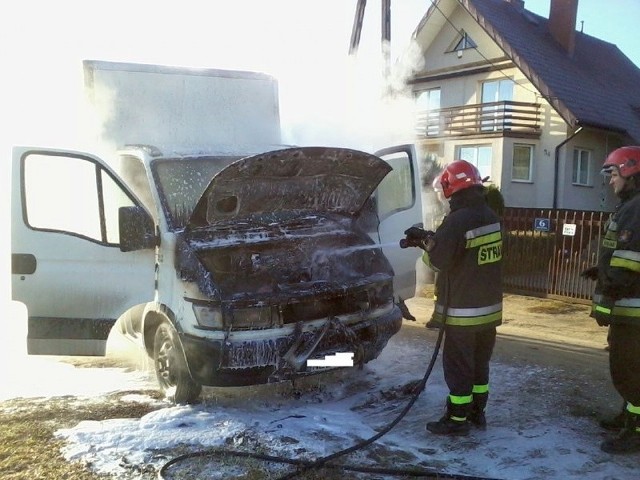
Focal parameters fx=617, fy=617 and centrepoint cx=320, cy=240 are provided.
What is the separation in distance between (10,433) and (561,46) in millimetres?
22929

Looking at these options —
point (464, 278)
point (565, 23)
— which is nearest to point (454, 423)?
point (464, 278)

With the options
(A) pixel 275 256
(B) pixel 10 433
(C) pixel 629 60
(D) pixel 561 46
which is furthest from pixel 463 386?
(C) pixel 629 60

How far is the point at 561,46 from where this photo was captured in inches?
889

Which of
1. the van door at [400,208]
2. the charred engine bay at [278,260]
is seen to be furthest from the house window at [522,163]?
the charred engine bay at [278,260]

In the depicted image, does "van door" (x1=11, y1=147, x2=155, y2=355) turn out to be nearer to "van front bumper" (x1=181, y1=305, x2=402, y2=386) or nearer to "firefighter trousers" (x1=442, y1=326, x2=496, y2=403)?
"van front bumper" (x1=181, y1=305, x2=402, y2=386)

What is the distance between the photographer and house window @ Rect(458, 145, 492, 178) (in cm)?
2066

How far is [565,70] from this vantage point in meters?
20.8

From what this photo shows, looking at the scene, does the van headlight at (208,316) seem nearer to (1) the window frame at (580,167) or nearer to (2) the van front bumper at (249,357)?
(2) the van front bumper at (249,357)

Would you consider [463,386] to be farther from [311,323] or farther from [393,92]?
[393,92]

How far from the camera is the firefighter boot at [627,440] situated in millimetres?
3969

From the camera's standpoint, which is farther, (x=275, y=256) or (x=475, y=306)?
(x=275, y=256)

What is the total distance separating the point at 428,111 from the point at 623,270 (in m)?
19.3

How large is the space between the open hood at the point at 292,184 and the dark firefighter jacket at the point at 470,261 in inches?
41.7

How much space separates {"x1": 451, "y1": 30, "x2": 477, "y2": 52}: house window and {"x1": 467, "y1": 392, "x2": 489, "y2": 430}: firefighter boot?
1956 centimetres
